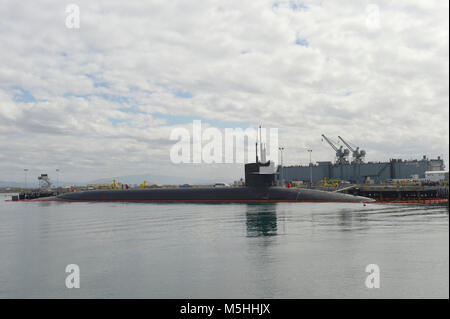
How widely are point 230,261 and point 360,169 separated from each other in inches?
4315

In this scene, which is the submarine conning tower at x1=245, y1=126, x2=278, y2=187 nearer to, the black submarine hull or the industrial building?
the black submarine hull

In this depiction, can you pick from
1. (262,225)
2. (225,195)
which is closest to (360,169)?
(225,195)

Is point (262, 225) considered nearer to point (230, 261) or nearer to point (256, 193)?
point (230, 261)

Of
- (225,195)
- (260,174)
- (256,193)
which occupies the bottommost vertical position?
(225,195)

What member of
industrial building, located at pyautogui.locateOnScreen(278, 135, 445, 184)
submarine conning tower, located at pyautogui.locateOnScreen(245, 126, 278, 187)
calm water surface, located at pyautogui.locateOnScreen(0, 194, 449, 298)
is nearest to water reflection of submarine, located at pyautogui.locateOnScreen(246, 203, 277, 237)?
calm water surface, located at pyautogui.locateOnScreen(0, 194, 449, 298)

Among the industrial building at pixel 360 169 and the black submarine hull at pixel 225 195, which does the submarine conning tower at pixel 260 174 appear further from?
the industrial building at pixel 360 169

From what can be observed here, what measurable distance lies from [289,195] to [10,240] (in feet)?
111

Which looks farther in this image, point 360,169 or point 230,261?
point 360,169

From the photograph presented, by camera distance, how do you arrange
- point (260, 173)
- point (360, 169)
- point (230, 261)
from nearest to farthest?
1. point (230, 261)
2. point (260, 173)
3. point (360, 169)

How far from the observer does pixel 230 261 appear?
53.8 ft

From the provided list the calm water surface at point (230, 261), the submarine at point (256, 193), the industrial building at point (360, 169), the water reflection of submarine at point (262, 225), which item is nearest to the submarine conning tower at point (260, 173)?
the submarine at point (256, 193)

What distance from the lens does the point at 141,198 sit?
5884cm
